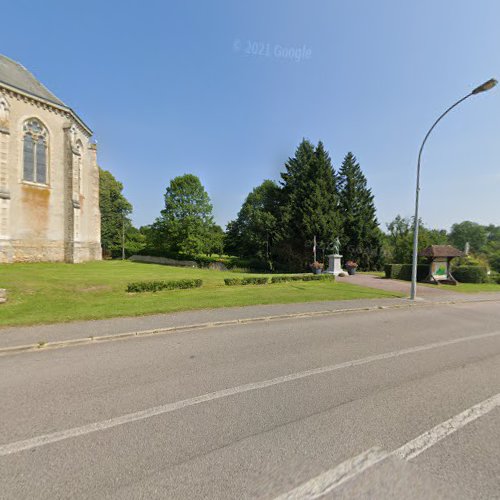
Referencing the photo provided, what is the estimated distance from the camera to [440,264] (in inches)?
852

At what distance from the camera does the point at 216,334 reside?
6.86 m

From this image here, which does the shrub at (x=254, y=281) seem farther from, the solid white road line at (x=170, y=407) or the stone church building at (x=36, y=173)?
the stone church building at (x=36, y=173)

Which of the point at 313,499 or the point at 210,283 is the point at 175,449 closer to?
the point at 313,499

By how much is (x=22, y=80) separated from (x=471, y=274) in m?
41.8

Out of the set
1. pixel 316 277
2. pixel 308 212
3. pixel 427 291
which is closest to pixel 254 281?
pixel 316 277

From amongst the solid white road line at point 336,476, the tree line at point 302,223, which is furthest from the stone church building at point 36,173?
the solid white road line at point 336,476

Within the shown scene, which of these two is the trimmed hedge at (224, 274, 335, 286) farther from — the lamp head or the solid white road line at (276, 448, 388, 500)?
the solid white road line at (276, 448, 388, 500)

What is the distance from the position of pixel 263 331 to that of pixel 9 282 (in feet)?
35.8

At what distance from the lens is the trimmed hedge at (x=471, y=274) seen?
24.2 m

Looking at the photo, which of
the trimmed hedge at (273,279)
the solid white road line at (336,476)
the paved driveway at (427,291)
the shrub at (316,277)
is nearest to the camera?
the solid white road line at (336,476)

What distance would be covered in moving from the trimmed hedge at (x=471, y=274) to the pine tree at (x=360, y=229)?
10.9 metres

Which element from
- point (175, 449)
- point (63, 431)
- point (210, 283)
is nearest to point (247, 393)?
point (175, 449)

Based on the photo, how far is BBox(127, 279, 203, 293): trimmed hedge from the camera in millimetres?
12086

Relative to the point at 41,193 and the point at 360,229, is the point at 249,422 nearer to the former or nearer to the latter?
the point at 41,193
